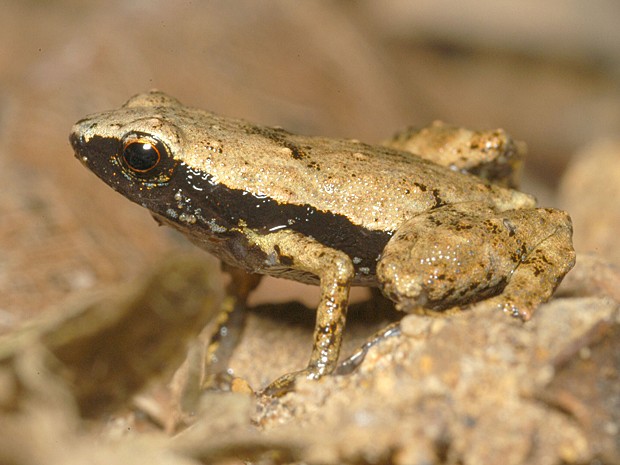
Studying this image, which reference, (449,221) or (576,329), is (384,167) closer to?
(449,221)

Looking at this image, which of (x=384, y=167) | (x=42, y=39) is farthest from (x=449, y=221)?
(x=42, y=39)

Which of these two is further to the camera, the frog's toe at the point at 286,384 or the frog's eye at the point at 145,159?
the frog's eye at the point at 145,159

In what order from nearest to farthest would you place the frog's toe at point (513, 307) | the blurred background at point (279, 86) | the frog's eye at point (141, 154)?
the frog's toe at point (513, 307), the frog's eye at point (141, 154), the blurred background at point (279, 86)

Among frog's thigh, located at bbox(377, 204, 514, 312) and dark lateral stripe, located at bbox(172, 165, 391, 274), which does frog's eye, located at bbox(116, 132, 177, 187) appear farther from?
frog's thigh, located at bbox(377, 204, 514, 312)

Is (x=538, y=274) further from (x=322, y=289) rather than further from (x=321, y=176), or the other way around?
(x=321, y=176)

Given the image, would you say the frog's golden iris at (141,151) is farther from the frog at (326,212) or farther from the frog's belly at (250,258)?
the frog's belly at (250,258)

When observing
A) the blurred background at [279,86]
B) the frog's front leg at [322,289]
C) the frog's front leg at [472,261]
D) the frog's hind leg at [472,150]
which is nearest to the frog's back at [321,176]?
the frog's front leg at [472,261]

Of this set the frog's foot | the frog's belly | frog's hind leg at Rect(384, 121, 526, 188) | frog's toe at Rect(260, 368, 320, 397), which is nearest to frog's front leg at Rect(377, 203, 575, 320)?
the frog's foot

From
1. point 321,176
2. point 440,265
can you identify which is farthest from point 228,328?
point 440,265

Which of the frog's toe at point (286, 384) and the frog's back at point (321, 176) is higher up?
the frog's back at point (321, 176)
